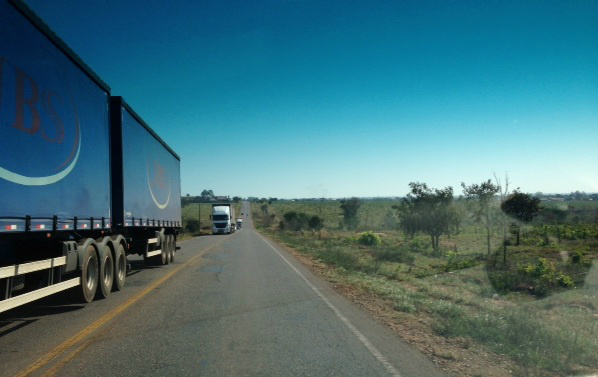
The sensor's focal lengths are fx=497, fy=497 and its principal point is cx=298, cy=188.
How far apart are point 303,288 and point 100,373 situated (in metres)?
8.19

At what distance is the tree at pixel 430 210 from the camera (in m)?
31.2

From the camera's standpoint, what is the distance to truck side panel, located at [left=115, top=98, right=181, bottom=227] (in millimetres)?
13828

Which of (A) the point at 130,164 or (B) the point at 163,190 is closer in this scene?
(A) the point at 130,164

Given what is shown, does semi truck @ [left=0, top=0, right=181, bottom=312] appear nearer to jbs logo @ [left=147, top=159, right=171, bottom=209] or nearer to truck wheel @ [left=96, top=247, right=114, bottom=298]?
truck wheel @ [left=96, top=247, right=114, bottom=298]

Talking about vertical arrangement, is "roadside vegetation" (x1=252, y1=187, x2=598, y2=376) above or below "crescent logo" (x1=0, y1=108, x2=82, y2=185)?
below

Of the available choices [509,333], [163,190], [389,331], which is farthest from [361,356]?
[163,190]

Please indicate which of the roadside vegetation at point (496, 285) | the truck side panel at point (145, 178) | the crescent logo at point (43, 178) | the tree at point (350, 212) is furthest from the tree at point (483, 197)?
the tree at point (350, 212)

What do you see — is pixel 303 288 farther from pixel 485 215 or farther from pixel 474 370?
pixel 485 215

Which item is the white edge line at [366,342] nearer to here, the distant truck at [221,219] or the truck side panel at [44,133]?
the truck side panel at [44,133]

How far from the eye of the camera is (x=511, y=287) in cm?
1550

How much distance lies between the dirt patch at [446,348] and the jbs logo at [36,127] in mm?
6505

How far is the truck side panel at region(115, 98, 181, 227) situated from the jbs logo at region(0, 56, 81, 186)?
385cm

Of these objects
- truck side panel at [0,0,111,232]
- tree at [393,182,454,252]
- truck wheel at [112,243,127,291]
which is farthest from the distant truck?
truck side panel at [0,0,111,232]

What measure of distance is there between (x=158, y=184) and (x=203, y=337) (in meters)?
12.1
